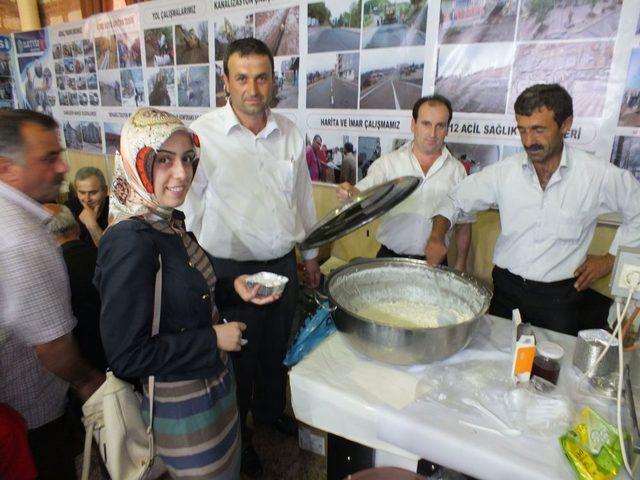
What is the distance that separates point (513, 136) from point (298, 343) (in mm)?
1437

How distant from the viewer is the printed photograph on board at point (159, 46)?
114 inches

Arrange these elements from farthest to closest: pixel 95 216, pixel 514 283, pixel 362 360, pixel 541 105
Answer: pixel 95 216
pixel 514 283
pixel 541 105
pixel 362 360

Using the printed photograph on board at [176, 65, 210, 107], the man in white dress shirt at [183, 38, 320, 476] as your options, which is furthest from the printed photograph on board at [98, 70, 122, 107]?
the man in white dress shirt at [183, 38, 320, 476]

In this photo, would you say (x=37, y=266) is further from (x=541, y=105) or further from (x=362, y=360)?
(x=541, y=105)

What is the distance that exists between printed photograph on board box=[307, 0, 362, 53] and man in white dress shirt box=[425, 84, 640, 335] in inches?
41.6

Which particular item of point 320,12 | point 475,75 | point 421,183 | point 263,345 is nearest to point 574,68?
point 475,75

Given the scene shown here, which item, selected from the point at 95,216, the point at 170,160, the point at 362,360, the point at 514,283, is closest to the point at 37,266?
the point at 170,160

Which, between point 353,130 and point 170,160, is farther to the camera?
point 353,130

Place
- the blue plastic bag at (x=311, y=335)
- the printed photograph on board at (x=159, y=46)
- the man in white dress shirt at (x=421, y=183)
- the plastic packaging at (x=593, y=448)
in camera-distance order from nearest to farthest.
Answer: the plastic packaging at (x=593, y=448)
the blue plastic bag at (x=311, y=335)
the man in white dress shirt at (x=421, y=183)
the printed photograph on board at (x=159, y=46)

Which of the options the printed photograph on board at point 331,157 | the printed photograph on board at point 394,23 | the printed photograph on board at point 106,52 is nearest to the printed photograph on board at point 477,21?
the printed photograph on board at point 394,23

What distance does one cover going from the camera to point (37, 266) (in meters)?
0.93

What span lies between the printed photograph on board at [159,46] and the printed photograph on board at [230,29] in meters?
0.47

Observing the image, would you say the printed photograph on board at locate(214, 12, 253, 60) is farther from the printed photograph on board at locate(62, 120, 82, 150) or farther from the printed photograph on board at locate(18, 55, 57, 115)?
→ the printed photograph on board at locate(18, 55, 57, 115)

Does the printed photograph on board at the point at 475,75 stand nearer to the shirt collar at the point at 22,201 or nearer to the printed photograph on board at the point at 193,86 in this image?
the printed photograph on board at the point at 193,86
